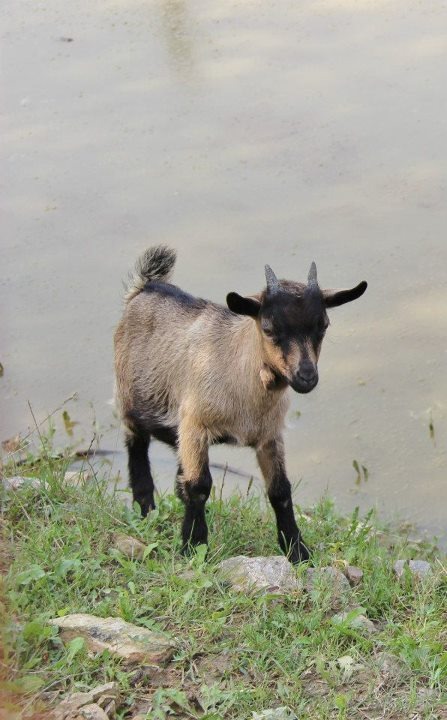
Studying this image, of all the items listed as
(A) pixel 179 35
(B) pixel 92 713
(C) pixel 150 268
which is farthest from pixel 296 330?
(A) pixel 179 35

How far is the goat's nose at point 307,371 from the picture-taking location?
480 cm

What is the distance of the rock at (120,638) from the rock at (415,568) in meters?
1.20

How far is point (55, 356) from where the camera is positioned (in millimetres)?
7742

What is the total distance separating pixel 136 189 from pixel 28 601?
4699 millimetres

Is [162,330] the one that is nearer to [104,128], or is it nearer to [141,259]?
[141,259]

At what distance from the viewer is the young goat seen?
16.2ft

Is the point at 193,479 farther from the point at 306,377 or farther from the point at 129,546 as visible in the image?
the point at 306,377

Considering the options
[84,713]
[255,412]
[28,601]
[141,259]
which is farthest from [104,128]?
[84,713]

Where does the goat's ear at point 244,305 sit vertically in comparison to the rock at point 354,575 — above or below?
above

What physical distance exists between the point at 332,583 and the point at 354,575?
163 millimetres

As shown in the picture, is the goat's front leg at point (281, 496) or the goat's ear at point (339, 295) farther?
the goat's front leg at point (281, 496)

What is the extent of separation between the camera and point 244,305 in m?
5.04

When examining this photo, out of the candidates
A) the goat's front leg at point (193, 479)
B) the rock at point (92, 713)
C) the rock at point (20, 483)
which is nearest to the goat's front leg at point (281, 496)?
the goat's front leg at point (193, 479)

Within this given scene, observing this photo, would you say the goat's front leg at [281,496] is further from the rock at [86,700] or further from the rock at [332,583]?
the rock at [86,700]
